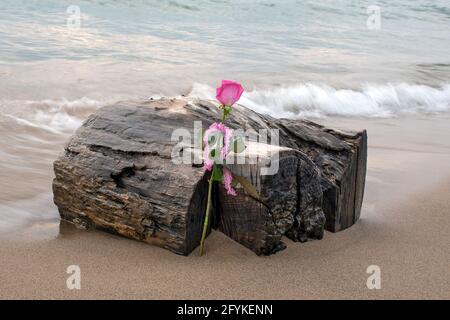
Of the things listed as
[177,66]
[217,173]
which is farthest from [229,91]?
[177,66]

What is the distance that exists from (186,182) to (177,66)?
680 centimetres

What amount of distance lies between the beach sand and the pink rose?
0.79 m

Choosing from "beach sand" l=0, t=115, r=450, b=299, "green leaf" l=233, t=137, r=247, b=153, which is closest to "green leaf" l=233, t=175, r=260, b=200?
"green leaf" l=233, t=137, r=247, b=153

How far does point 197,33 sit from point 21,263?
1040cm

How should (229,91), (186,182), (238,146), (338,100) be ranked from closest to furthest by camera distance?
(229,91) < (238,146) < (186,182) < (338,100)

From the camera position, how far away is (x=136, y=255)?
2.77 meters

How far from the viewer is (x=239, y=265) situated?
106 inches

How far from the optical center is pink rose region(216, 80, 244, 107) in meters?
2.42

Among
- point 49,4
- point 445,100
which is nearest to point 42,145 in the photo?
point 445,100

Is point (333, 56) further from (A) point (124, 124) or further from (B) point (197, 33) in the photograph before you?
(A) point (124, 124)

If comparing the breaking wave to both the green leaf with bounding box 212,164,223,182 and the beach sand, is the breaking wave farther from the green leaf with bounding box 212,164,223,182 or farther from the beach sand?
the green leaf with bounding box 212,164,223,182

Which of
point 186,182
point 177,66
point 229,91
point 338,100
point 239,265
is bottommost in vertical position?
point 239,265

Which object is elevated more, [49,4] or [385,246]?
[49,4]

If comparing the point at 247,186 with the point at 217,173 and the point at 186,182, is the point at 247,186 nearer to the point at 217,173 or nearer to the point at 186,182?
the point at 217,173
